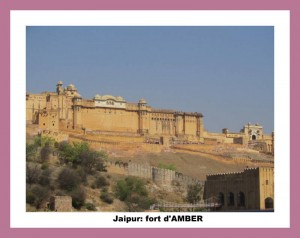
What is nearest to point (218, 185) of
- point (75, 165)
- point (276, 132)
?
point (75, 165)

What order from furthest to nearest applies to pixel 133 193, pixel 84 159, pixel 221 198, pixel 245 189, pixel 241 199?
1. pixel 84 159
2. pixel 133 193
3. pixel 221 198
4. pixel 241 199
5. pixel 245 189

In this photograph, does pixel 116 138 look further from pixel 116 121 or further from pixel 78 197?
pixel 78 197

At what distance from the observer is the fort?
62066mm

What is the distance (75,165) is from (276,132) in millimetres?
19268

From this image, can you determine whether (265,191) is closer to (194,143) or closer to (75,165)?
(75,165)

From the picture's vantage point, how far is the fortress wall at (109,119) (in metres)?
67.2

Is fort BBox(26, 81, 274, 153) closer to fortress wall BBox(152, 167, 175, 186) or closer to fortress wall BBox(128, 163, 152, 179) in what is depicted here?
fortress wall BBox(128, 163, 152, 179)

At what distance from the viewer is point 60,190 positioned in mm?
35094

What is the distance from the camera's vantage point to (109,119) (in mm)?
68875

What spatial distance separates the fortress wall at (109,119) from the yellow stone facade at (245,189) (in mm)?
28452

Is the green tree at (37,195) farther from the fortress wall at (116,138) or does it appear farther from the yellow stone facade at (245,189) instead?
the fortress wall at (116,138)

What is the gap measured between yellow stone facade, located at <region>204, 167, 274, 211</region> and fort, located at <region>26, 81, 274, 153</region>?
20714mm

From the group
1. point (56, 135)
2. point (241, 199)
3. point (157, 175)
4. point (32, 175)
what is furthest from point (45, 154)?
point (56, 135)

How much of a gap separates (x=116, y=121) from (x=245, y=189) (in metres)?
34.3
